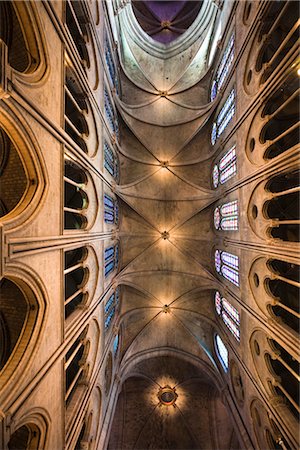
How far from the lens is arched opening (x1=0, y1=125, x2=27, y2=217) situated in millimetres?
5652

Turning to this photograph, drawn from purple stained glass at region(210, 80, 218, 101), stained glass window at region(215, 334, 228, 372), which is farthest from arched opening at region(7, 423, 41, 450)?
purple stained glass at region(210, 80, 218, 101)

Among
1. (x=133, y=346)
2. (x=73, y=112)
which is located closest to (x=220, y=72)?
(x=73, y=112)

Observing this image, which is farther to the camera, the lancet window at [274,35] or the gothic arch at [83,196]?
the gothic arch at [83,196]

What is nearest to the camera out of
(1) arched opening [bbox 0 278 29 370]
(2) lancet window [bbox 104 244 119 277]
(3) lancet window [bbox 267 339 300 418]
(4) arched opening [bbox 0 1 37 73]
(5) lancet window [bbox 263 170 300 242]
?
(4) arched opening [bbox 0 1 37 73]

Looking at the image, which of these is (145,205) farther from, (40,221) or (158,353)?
(40,221)

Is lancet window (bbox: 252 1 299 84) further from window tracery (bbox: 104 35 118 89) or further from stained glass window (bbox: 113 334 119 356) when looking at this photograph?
stained glass window (bbox: 113 334 119 356)

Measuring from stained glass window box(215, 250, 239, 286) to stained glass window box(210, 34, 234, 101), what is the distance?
8298 mm

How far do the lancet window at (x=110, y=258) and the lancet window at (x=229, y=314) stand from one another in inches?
241

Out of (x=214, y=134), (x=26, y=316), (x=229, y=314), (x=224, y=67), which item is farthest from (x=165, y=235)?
(x=26, y=316)

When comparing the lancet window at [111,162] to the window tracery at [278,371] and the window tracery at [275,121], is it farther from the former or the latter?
the window tracery at [278,371]

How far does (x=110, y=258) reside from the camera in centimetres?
1259

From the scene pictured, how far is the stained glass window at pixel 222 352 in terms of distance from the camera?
39.8 ft

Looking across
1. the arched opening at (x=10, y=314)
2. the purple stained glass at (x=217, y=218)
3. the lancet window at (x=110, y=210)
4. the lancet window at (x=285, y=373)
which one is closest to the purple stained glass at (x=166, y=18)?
the lancet window at (x=110, y=210)

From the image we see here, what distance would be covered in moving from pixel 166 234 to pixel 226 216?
4.81m
